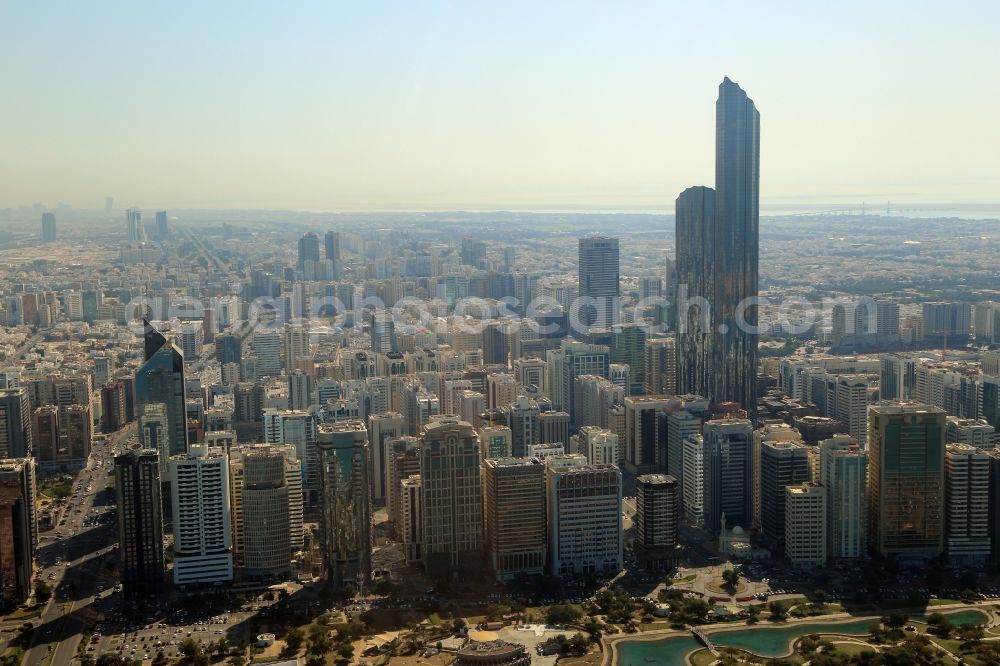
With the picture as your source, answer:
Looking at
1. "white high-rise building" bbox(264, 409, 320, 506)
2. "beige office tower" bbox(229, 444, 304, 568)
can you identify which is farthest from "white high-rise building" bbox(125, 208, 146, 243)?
"beige office tower" bbox(229, 444, 304, 568)

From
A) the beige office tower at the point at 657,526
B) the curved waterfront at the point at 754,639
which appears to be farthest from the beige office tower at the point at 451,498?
the curved waterfront at the point at 754,639

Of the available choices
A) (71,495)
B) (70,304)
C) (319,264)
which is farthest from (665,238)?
(71,495)

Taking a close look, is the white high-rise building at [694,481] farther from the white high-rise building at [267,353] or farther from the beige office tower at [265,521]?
the white high-rise building at [267,353]

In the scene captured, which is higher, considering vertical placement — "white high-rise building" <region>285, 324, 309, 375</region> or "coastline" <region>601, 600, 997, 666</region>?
"white high-rise building" <region>285, 324, 309, 375</region>

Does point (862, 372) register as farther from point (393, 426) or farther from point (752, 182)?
point (393, 426)

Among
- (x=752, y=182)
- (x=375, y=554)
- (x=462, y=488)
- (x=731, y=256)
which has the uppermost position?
(x=752, y=182)

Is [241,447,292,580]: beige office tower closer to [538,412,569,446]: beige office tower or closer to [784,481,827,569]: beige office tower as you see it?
[538,412,569,446]: beige office tower
